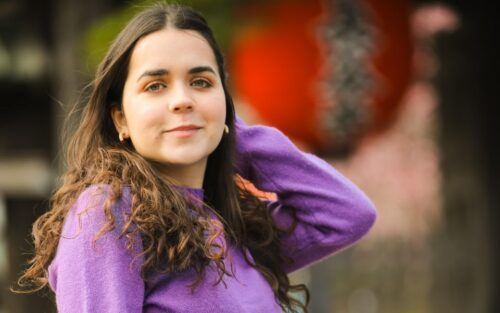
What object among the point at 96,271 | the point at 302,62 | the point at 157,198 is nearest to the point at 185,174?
the point at 157,198

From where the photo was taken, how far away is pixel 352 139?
3.44 metres

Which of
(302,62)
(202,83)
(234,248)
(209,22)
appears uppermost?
(202,83)

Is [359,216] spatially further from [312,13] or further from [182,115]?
[312,13]

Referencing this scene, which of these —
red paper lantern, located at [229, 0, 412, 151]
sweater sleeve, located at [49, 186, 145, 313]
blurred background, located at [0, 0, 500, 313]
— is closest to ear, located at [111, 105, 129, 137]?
sweater sleeve, located at [49, 186, 145, 313]

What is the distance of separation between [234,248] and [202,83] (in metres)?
0.36

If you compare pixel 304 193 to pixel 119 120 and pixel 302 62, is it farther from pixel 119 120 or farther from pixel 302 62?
pixel 302 62

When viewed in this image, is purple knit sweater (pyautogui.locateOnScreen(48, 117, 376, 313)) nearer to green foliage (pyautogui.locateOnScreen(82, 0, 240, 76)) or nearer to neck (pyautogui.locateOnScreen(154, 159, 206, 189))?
neck (pyautogui.locateOnScreen(154, 159, 206, 189))

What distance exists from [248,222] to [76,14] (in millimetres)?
1982

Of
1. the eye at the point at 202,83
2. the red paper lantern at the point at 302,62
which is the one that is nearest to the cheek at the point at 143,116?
the eye at the point at 202,83

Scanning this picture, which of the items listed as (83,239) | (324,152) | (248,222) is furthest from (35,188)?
(83,239)

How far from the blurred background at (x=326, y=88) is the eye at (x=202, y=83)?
0.47 metres

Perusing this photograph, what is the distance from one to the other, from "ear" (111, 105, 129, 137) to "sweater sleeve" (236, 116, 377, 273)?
0.36 metres

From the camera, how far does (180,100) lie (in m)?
1.85

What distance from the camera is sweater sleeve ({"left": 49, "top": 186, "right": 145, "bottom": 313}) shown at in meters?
1.74
